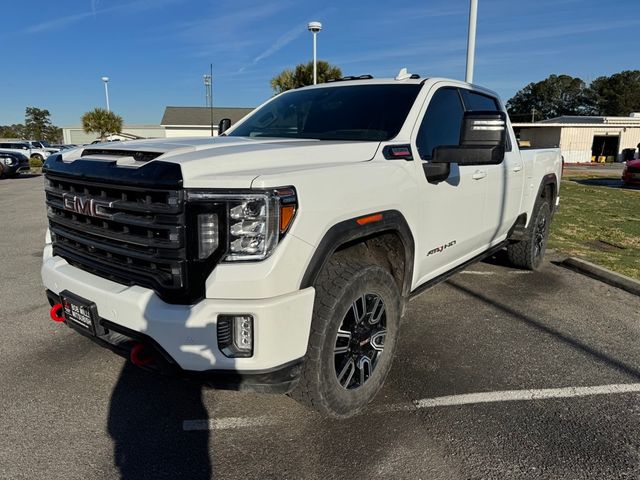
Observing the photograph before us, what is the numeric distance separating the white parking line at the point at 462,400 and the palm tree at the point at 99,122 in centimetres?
5387

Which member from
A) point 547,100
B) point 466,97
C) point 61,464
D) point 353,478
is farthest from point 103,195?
point 547,100

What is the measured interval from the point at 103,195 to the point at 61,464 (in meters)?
1.36

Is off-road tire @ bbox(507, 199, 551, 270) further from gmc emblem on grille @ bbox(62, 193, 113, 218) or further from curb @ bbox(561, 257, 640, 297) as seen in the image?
gmc emblem on grille @ bbox(62, 193, 113, 218)

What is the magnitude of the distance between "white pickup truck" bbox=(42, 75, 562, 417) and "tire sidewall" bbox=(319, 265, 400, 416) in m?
0.01

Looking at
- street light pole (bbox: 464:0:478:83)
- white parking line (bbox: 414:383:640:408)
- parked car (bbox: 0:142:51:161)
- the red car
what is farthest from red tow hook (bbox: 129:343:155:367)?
parked car (bbox: 0:142:51:161)

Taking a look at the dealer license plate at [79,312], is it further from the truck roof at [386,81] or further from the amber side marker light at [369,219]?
the truck roof at [386,81]

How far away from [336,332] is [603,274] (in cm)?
456

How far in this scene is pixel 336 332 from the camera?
2578 mm

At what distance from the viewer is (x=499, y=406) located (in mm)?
3037

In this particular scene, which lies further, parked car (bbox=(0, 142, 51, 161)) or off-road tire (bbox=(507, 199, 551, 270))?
parked car (bbox=(0, 142, 51, 161))

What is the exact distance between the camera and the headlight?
2199 mm

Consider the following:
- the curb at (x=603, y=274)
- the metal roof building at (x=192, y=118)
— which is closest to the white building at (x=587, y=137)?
the metal roof building at (x=192, y=118)

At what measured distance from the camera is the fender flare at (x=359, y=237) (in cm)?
239

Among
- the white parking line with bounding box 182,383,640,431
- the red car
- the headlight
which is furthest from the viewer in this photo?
the red car
